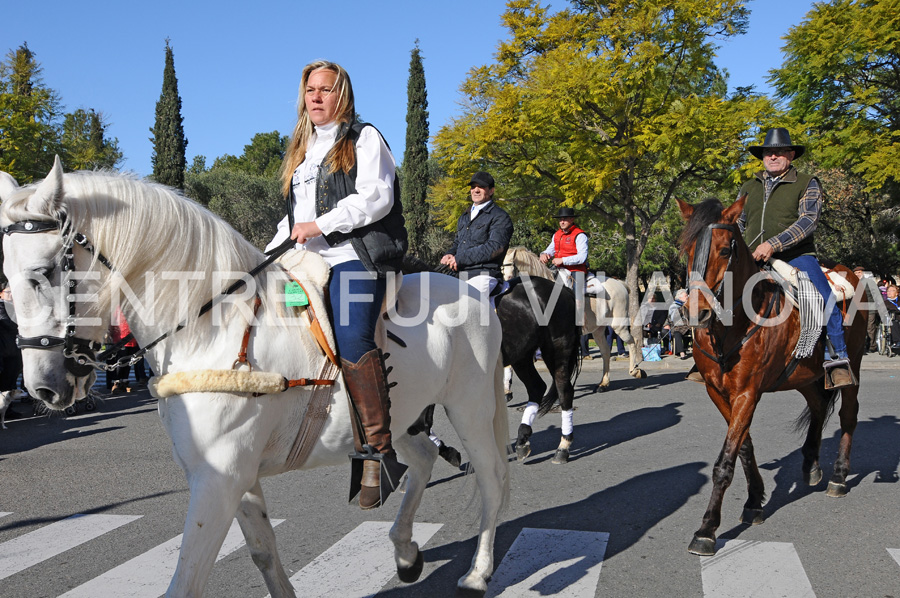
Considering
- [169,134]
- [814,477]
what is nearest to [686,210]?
[814,477]

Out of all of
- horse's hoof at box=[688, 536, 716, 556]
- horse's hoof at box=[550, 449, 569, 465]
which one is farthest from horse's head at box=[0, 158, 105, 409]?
horse's hoof at box=[550, 449, 569, 465]

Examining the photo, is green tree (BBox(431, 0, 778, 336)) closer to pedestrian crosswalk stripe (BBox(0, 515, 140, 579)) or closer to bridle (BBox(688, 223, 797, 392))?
bridle (BBox(688, 223, 797, 392))

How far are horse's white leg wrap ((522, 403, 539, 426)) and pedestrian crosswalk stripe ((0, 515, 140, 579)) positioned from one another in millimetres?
3677

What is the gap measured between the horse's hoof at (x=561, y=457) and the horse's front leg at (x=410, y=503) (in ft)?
9.43

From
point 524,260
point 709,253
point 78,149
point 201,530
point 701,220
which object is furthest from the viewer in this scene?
point 78,149

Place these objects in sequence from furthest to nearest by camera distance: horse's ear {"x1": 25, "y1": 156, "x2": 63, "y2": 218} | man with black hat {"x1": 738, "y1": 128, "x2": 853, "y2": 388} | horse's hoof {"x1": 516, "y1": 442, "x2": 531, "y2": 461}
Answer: horse's hoof {"x1": 516, "y1": 442, "x2": 531, "y2": 461}, man with black hat {"x1": 738, "y1": 128, "x2": 853, "y2": 388}, horse's ear {"x1": 25, "y1": 156, "x2": 63, "y2": 218}

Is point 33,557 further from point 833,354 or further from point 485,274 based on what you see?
point 833,354

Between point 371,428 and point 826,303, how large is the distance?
411cm

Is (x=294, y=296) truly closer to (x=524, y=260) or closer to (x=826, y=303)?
(x=826, y=303)

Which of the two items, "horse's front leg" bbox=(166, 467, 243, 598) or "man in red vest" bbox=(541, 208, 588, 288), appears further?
"man in red vest" bbox=(541, 208, 588, 288)

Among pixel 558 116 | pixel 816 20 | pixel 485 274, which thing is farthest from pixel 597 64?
pixel 485 274

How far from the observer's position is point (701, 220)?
5.09 meters

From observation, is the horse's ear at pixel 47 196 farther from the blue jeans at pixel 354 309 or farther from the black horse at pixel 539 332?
the black horse at pixel 539 332

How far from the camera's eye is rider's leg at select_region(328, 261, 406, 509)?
328 centimetres
